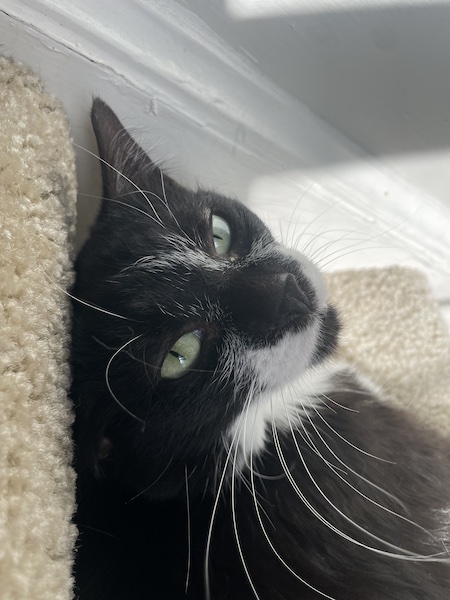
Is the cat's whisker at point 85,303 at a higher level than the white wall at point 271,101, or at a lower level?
lower

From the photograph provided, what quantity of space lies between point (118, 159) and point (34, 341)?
377 millimetres

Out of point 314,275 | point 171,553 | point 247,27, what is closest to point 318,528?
point 171,553

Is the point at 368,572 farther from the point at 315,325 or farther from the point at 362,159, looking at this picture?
the point at 362,159

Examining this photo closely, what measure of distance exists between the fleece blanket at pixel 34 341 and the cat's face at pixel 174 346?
0.23ft

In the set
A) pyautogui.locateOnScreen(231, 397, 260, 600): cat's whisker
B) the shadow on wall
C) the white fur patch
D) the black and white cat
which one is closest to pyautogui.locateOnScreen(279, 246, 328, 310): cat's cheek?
the black and white cat

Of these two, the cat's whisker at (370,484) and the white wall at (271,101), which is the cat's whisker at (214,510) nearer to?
the cat's whisker at (370,484)

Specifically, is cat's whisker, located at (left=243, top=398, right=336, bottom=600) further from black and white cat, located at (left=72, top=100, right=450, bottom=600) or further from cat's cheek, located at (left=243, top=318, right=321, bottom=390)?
cat's cheek, located at (left=243, top=318, right=321, bottom=390)

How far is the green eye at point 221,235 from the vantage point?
790 millimetres

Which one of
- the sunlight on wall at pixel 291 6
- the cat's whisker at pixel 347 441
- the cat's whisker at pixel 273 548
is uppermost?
the sunlight on wall at pixel 291 6

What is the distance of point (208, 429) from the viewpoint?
69cm

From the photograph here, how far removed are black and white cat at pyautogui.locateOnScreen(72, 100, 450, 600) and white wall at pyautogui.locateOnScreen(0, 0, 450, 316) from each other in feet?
0.30

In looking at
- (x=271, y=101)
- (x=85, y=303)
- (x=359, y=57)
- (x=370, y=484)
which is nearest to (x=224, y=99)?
(x=271, y=101)

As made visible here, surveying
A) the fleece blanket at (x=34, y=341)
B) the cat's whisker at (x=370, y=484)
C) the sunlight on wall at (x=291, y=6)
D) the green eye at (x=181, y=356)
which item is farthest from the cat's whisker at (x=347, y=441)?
the sunlight on wall at (x=291, y=6)

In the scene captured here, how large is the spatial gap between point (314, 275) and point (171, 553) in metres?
0.42
